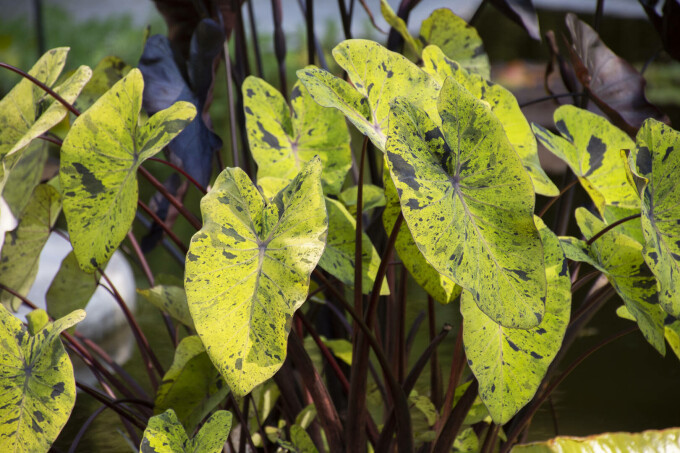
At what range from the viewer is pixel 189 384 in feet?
1.60

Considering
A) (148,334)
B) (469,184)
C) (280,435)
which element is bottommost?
(148,334)

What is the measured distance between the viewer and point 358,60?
16.0 inches

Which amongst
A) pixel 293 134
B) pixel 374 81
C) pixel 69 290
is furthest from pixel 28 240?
pixel 374 81

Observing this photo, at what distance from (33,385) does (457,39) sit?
518mm

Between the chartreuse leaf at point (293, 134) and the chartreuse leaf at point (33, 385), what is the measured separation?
20 cm

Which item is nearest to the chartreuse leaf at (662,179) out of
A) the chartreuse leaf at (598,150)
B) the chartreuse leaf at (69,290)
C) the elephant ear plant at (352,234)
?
the elephant ear plant at (352,234)

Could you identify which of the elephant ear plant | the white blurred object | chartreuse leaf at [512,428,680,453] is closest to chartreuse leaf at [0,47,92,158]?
the elephant ear plant

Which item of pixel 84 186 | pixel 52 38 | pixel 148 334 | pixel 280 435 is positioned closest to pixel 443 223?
pixel 84 186

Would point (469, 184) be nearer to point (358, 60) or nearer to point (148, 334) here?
point (358, 60)

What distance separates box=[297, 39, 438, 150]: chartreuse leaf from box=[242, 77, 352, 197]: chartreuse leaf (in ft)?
0.34

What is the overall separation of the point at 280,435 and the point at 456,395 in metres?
0.17

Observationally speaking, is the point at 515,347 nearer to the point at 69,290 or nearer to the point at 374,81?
the point at 374,81

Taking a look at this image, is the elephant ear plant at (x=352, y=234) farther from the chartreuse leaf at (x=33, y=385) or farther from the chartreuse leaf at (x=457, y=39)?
the chartreuse leaf at (x=457, y=39)

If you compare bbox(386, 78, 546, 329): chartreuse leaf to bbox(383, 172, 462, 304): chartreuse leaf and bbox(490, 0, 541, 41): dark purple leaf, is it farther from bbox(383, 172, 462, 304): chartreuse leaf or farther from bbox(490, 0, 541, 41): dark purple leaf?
bbox(490, 0, 541, 41): dark purple leaf
